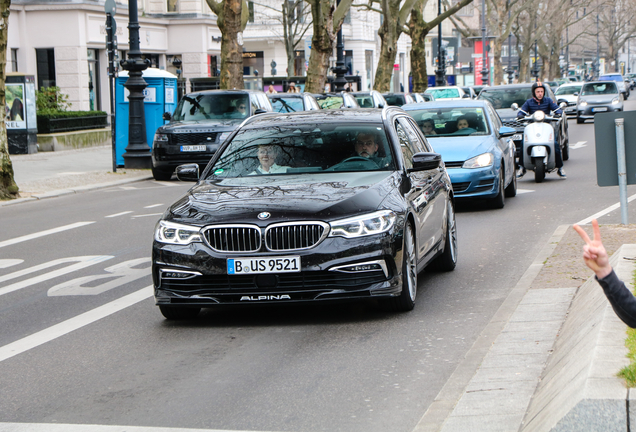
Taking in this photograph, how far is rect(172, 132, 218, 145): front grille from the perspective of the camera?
21.9 meters

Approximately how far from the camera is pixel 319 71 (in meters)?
37.4

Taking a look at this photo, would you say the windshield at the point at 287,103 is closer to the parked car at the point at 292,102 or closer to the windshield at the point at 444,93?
the parked car at the point at 292,102

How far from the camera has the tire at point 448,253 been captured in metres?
9.48

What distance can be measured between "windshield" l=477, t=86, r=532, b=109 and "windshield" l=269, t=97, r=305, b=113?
4448mm

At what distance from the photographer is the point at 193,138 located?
22.0m

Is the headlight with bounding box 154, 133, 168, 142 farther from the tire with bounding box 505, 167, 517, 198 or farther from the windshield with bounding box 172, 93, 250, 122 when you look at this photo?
the tire with bounding box 505, 167, 517, 198

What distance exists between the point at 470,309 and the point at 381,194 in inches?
43.7

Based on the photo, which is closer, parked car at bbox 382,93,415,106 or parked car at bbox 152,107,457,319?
parked car at bbox 152,107,457,319

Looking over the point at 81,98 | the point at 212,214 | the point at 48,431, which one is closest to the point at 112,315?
the point at 212,214

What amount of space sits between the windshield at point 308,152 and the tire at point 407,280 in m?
0.83

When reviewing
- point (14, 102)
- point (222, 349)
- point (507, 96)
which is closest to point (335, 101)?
point (507, 96)

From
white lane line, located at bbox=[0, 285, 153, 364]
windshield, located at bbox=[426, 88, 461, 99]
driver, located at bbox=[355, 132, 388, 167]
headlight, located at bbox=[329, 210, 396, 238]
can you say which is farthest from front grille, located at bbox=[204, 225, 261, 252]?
windshield, located at bbox=[426, 88, 461, 99]

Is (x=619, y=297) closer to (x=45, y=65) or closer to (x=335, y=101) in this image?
(x=335, y=101)

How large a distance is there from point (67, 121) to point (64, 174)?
9056mm
